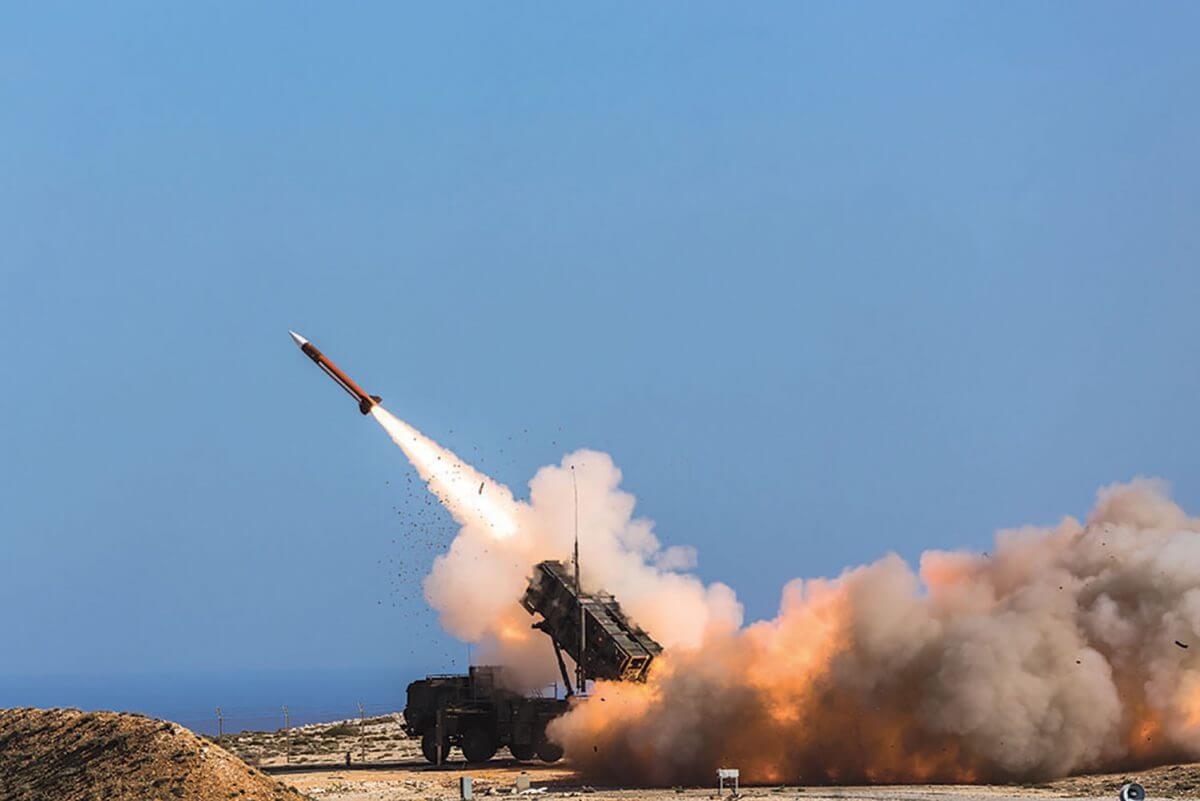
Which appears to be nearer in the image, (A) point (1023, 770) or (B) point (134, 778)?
(B) point (134, 778)

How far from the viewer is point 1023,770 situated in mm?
39656

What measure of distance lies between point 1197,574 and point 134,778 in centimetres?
2338

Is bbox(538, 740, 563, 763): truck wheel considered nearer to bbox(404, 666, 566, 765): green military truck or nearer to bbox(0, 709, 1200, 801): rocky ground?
bbox(404, 666, 566, 765): green military truck

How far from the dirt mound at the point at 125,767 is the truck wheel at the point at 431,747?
10993 mm

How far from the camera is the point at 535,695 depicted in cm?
4803

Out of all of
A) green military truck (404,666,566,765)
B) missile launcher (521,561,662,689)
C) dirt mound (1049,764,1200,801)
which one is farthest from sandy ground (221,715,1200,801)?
missile launcher (521,561,662,689)

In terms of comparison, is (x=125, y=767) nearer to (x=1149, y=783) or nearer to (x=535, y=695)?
(x=535, y=695)

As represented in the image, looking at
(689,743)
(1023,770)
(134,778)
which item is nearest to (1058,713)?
(1023,770)

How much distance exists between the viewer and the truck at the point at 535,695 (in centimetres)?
4609

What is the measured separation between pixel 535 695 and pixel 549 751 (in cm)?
161

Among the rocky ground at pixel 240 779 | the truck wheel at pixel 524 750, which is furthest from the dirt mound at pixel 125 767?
the truck wheel at pixel 524 750

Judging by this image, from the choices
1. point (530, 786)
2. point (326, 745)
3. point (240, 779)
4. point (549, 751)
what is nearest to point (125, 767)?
point (240, 779)

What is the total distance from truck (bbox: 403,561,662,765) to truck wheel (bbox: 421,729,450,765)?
3 cm

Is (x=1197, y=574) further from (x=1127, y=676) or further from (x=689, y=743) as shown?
(x=689, y=743)
